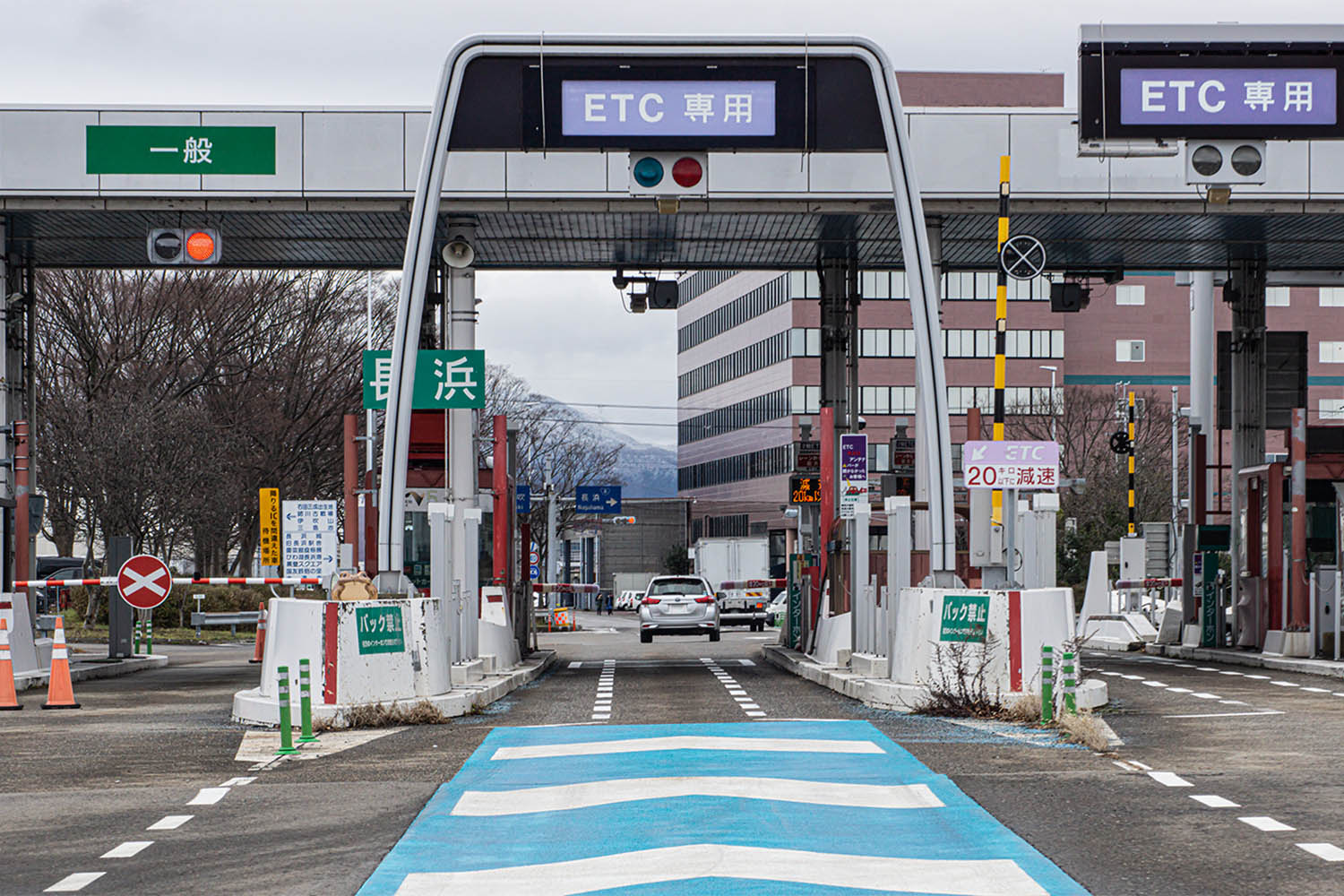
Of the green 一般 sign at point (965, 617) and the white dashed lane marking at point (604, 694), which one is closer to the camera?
the green 一般 sign at point (965, 617)

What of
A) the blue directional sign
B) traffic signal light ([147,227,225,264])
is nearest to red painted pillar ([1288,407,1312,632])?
traffic signal light ([147,227,225,264])

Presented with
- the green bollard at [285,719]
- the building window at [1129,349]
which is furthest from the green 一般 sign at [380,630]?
the building window at [1129,349]

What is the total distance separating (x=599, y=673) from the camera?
2833 cm

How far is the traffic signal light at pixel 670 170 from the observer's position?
65.8ft

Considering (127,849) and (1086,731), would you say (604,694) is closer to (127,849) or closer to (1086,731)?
(1086,731)

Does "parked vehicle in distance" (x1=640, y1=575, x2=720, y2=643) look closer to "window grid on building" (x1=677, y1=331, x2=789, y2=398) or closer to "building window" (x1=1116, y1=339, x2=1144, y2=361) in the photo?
"window grid on building" (x1=677, y1=331, x2=789, y2=398)

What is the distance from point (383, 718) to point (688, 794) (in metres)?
6.56

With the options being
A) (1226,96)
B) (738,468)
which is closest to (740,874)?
(1226,96)

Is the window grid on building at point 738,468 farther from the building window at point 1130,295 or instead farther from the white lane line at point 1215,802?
the white lane line at point 1215,802

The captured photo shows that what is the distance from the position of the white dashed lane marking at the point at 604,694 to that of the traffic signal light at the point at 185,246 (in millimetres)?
7786

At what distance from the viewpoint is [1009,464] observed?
1922 centimetres

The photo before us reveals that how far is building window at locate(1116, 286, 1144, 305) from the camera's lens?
109125 mm

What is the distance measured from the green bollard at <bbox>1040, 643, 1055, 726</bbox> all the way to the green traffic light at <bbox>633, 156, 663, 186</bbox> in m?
6.58

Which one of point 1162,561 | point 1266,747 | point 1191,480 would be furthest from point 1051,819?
point 1162,561
